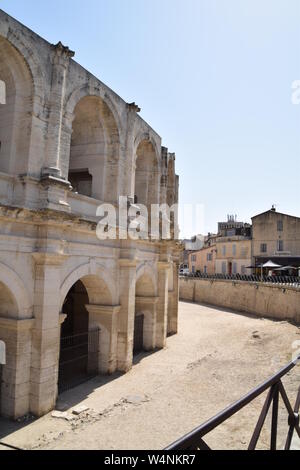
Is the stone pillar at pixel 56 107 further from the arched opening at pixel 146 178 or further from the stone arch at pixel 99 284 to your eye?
the arched opening at pixel 146 178

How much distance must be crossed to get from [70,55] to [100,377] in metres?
10.8

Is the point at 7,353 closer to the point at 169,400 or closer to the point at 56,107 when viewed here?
the point at 169,400

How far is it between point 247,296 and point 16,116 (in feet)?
85.9

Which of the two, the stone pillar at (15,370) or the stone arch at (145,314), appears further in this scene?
the stone arch at (145,314)

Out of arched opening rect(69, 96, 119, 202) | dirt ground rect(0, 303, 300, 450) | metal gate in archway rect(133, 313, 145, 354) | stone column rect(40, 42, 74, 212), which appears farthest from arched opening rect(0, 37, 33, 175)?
metal gate in archway rect(133, 313, 145, 354)

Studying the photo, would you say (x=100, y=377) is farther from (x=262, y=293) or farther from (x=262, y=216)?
(x=262, y=216)

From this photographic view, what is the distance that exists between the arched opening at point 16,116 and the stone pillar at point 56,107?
0.65 meters

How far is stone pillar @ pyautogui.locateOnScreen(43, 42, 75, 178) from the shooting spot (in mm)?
10719

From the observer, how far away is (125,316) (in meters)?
14.0

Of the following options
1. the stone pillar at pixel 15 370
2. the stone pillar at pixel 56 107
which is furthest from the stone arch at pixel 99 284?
the stone pillar at pixel 56 107

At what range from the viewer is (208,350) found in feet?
57.4

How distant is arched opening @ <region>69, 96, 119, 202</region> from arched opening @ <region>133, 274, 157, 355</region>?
17.2 ft

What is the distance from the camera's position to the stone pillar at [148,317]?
17.4m
